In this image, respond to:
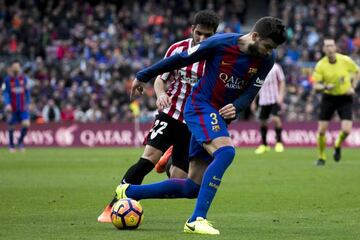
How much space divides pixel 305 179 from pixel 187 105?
23.1 ft

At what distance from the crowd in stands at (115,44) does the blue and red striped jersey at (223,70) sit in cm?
2199

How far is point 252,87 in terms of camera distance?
8.69 m

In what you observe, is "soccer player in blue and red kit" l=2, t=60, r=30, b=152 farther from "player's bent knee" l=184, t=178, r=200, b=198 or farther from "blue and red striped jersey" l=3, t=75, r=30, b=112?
"player's bent knee" l=184, t=178, r=200, b=198

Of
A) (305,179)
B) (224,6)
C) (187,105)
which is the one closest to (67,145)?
(224,6)

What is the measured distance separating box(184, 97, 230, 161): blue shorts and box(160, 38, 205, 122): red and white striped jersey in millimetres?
913

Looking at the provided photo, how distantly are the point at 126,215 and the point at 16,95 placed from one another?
17974 mm

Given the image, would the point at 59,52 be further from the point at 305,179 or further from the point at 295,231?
the point at 295,231

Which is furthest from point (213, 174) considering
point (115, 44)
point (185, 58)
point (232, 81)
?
point (115, 44)

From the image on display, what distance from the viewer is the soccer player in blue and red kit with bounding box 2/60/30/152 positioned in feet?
84.8

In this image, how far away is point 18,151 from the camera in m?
26.3

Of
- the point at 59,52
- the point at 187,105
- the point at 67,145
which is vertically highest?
the point at 187,105

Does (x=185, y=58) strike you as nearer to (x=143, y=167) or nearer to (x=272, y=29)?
(x=272, y=29)

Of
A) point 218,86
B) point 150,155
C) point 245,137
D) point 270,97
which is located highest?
point 218,86

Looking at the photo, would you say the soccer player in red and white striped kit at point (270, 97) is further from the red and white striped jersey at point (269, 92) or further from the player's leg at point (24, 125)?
the player's leg at point (24, 125)
